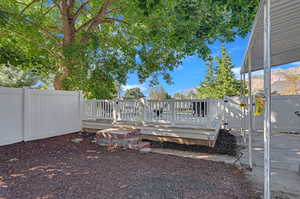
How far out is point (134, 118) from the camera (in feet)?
19.5

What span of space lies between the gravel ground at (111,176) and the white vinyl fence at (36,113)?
684 millimetres

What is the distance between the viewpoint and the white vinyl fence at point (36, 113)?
4.55 meters

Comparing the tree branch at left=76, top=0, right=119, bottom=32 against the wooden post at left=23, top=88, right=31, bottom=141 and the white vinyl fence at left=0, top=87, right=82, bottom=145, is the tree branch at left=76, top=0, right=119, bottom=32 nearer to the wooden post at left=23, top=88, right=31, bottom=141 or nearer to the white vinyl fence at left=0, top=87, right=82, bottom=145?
the white vinyl fence at left=0, top=87, right=82, bottom=145

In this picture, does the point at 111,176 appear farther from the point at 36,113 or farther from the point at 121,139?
the point at 36,113

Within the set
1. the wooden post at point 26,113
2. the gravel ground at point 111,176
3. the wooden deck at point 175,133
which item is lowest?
the gravel ground at point 111,176

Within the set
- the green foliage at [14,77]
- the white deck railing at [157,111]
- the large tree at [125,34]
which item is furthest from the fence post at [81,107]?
the green foliage at [14,77]

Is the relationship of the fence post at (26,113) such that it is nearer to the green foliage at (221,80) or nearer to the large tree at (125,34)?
the large tree at (125,34)

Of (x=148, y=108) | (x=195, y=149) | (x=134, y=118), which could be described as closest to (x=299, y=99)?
(x=195, y=149)

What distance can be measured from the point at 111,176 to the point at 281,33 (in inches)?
142

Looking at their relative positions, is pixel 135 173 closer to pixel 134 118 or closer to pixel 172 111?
pixel 172 111

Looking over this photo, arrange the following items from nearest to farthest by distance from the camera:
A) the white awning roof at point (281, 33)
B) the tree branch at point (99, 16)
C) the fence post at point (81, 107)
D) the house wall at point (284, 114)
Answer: the white awning roof at point (281, 33) → the tree branch at point (99, 16) → the fence post at point (81, 107) → the house wall at point (284, 114)

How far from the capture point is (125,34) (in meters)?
8.05

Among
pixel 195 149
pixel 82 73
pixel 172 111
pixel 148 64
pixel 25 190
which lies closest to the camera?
pixel 25 190

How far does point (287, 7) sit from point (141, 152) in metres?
3.81
